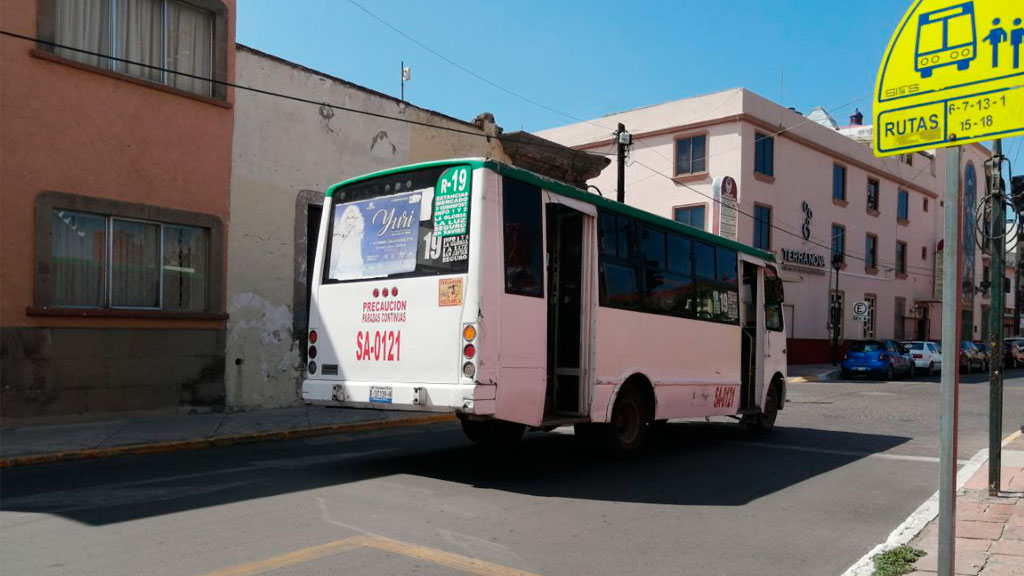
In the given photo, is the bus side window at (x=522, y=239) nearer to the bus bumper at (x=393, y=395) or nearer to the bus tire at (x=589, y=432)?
the bus bumper at (x=393, y=395)

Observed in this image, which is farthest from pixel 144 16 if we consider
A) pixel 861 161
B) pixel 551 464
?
pixel 861 161

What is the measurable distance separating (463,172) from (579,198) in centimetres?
149

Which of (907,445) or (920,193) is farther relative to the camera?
(920,193)

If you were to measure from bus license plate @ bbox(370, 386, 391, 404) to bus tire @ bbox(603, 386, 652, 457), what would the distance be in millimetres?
2699

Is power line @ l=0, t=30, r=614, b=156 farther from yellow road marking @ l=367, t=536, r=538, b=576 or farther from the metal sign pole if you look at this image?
the metal sign pole

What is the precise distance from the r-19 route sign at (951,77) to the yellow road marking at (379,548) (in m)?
3.45

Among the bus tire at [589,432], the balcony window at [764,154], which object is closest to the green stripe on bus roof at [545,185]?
the bus tire at [589,432]

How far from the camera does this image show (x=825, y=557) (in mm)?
5984

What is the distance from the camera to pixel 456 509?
6.88 meters

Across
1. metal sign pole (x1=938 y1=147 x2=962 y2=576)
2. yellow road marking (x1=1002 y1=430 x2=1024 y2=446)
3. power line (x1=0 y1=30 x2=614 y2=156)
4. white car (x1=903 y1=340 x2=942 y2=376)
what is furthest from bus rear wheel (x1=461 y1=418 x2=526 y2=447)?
white car (x1=903 y1=340 x2=942 y2=376)

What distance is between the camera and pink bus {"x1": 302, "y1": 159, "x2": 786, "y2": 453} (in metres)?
7.74

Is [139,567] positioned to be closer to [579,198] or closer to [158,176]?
[579,198]

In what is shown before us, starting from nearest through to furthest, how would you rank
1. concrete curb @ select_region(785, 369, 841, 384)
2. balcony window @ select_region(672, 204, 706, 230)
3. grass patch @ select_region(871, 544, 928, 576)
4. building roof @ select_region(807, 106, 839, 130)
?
grass patch @ select_region(871, 544, 928, 576)
concrete curb @ select_region(785, 369, 841, 384)
balcony window @ select_region(672, 204, 706, 230)
building roof @ select_region(807, 106, 839, 130)

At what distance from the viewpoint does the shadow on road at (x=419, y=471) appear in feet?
23.5
